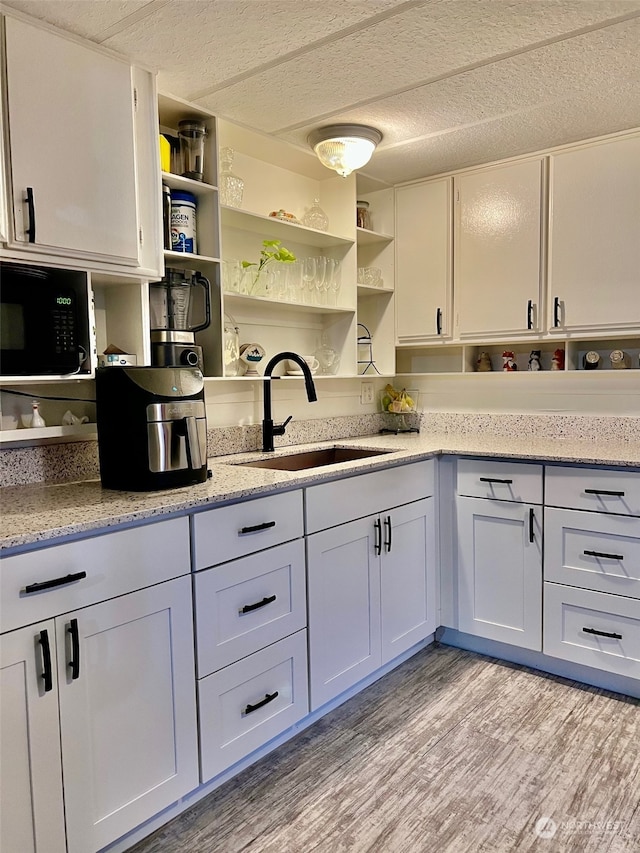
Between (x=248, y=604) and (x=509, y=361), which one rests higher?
(x=509, y=361)

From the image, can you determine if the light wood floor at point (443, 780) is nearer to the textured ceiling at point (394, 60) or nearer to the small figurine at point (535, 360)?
the small figurine at point (535, 360)

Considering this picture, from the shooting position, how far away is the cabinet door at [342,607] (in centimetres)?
212

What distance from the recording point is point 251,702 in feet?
6.20

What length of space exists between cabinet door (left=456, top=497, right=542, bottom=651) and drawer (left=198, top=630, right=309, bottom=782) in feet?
3.12

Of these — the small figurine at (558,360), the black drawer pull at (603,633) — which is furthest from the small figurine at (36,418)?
the small figurine at (558,360)

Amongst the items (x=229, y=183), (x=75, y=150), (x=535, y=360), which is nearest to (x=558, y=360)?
(x=535, y=360)

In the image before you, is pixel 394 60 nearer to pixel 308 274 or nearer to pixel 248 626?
pixel 308 274

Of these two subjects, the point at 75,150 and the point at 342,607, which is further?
the point at 342,607

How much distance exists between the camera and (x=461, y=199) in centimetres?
303

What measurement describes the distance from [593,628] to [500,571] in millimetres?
408

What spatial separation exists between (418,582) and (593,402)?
3.94 ft

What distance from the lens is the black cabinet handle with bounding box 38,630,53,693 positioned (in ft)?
4.49

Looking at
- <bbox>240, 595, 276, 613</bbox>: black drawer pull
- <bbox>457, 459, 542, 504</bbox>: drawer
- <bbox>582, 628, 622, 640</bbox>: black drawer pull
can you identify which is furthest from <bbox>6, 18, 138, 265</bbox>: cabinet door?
<bbox>582, 628, 622, 640</bbox>: black drawer pull

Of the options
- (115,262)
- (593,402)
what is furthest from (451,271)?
(115,262)
